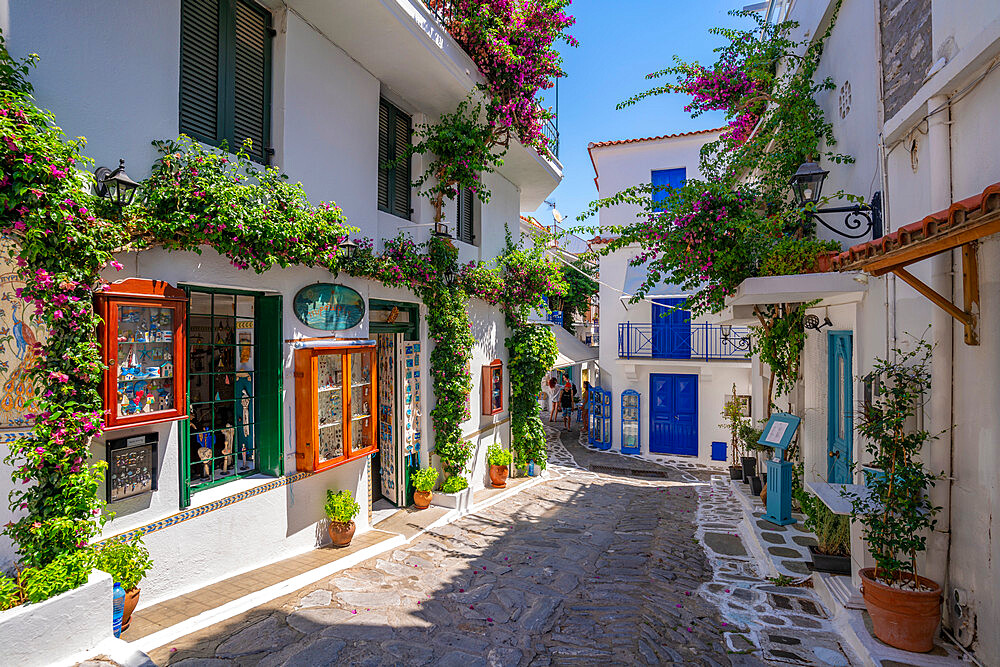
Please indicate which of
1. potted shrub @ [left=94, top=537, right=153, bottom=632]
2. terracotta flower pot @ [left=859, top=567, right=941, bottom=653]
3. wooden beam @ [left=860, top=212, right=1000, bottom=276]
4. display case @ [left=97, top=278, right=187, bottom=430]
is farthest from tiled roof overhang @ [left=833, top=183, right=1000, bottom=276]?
potted shrub @ [left=94, top=537, right=153, bottom=632]

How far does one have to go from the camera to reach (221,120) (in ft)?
18.2

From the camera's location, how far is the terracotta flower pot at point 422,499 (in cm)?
857

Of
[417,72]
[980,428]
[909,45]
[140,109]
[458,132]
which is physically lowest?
[980,428]

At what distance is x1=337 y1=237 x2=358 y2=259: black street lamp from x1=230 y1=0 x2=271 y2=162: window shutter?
125 cm

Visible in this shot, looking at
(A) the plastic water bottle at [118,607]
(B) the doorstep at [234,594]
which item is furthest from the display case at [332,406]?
(A) the plastic water bottle at [118,607]

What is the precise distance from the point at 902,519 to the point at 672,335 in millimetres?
13015

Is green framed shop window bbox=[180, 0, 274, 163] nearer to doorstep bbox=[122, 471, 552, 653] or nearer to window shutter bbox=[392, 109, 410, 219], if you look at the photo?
window shutter bbox=[392, 109, 410, 219]

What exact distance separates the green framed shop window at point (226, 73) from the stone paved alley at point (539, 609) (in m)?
4.51

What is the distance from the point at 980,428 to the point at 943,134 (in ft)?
7.45

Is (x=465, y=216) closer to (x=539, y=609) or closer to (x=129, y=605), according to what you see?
(x=539, y=609)

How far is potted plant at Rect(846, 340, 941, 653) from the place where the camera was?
→ 404cm

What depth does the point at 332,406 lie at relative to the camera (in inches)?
257

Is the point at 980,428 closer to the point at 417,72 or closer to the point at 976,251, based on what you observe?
the point at 976,251

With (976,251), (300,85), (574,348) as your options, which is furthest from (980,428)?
(574,348)
